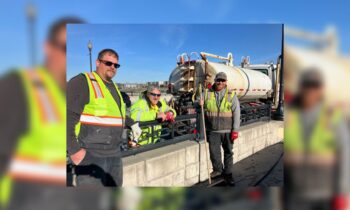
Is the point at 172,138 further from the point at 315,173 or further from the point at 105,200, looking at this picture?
the point at 315,173

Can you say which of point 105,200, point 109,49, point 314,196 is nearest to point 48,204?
point 105,200

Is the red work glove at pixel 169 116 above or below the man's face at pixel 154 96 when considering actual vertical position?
below

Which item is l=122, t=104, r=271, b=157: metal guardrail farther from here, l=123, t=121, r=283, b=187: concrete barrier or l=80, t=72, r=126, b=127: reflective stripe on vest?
l=80, t=72, r=126, b=127: reflective stripe on vest

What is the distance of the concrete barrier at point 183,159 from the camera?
7.05 feet

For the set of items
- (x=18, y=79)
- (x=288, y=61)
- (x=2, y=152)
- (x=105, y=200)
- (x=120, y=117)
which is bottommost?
(x=105, y=200)

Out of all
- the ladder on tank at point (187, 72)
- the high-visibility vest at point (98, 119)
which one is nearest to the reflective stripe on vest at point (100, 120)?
the high-visibility vest at point (98, 119)

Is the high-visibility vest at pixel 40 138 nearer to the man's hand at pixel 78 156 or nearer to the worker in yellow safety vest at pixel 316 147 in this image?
the man's hand at pixel 78 156

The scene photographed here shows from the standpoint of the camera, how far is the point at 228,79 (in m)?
2.26

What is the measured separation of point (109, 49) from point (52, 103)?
1.54 feet

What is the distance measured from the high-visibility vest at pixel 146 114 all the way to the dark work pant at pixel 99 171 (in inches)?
13.6

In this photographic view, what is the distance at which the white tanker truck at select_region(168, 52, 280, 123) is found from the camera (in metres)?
2.05

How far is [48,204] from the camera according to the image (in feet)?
5.81

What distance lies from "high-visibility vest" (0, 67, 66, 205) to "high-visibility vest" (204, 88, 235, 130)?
1.05 meters

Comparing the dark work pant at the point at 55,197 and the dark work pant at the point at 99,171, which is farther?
the dark work pant at the point at 99,171
